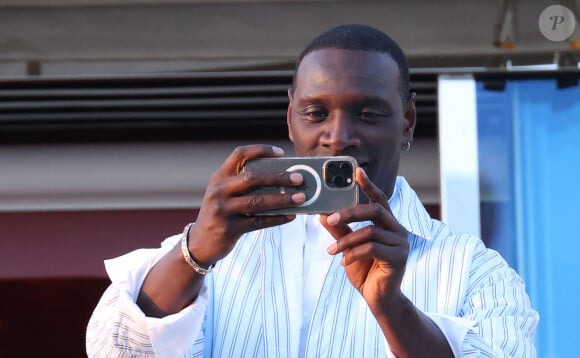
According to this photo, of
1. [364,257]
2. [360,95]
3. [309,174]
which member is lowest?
[364,257]

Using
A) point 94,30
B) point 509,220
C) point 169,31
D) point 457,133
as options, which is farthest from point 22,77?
point 509,220

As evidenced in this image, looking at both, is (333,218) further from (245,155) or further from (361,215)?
(245,155)

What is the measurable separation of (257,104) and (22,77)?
79 centimetres

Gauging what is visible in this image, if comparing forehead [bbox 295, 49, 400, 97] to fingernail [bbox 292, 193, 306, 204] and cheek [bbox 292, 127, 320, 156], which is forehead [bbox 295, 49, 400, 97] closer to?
cheek [bbox 292, 127, 320, 156]

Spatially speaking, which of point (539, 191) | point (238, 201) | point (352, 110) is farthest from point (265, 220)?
point (539, 191)

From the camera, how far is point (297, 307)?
205cm

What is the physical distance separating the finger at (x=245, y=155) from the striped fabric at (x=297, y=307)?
28 cm

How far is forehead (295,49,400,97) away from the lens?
6.64 ft

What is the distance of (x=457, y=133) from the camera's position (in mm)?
3547

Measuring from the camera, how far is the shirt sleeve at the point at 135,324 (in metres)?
1.79

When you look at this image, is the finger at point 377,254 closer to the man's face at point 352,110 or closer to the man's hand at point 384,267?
the man's hand at point 384,267

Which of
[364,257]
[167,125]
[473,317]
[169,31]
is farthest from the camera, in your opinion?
[167,125]

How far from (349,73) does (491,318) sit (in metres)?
0.52

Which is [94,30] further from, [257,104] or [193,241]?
[193,241]
